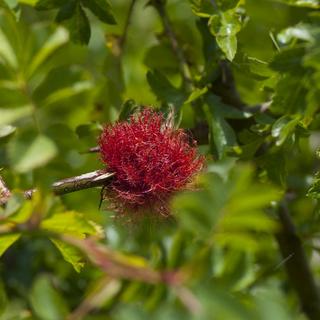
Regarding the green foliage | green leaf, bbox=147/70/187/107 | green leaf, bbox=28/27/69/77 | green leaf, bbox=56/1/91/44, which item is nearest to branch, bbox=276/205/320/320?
the green foliage

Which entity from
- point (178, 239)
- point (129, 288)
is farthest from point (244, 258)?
point (129, 288)

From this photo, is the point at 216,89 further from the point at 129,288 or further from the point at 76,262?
the point at 129,288

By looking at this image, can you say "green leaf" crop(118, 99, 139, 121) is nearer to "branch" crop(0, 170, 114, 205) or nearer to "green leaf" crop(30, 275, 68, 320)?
"branch" crop(0, 170, 114, 205)

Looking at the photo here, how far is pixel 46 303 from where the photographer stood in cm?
122

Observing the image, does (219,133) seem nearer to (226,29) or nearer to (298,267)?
(226,29)

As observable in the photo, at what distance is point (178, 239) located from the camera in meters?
1.32

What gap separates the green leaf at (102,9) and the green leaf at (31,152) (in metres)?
0.49

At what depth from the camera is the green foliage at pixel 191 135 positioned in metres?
1.19

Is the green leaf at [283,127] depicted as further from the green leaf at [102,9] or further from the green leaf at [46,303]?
the green leaf at [46,303]

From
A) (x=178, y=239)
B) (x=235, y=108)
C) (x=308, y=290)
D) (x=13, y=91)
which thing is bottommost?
(x=308, y=290)

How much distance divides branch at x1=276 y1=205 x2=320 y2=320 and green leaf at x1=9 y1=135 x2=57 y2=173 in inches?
39.4

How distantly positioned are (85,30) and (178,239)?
3.37 ft

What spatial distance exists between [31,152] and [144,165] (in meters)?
0.28

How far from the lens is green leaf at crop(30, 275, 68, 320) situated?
121 centimetres
